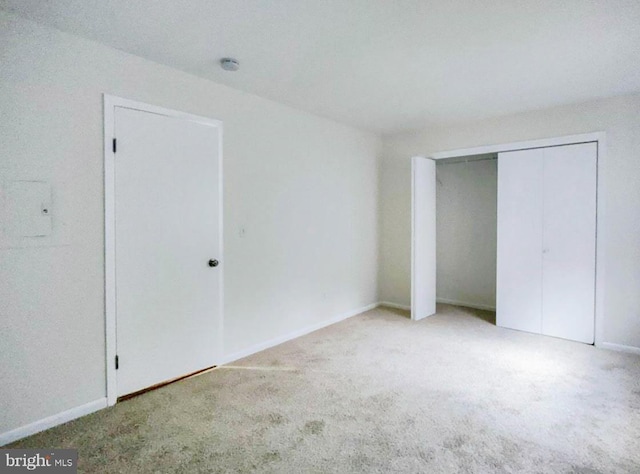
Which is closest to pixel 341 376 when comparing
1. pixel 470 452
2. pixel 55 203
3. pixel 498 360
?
pixel 470 452

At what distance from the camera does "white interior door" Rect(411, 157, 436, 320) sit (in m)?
4.69

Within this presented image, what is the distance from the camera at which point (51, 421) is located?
7.67ft

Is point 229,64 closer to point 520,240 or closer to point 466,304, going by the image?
point 520,240

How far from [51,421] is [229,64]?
272 centimetres

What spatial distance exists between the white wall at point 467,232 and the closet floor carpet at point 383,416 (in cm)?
178

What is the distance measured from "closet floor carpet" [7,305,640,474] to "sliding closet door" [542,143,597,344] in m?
0.39

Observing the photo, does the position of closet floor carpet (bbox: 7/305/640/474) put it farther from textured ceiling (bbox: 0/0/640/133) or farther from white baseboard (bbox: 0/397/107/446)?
textured ceiling (bbox: 0/0/640/133)

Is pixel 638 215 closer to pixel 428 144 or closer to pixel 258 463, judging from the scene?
pixel 428 144

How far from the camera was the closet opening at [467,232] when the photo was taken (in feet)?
17.5

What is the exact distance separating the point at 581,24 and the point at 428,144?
2.65m

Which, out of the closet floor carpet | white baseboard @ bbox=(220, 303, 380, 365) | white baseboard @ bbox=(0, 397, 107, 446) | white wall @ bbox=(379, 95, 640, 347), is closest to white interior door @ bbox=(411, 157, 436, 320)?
white wall @ bbox=(379, 95, 640, 347)

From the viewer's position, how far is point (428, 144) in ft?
16.1

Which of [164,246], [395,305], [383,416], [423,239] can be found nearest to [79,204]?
[164,246]

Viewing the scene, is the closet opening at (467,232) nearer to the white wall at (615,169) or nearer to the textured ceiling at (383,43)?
the white wall at (615,169)
